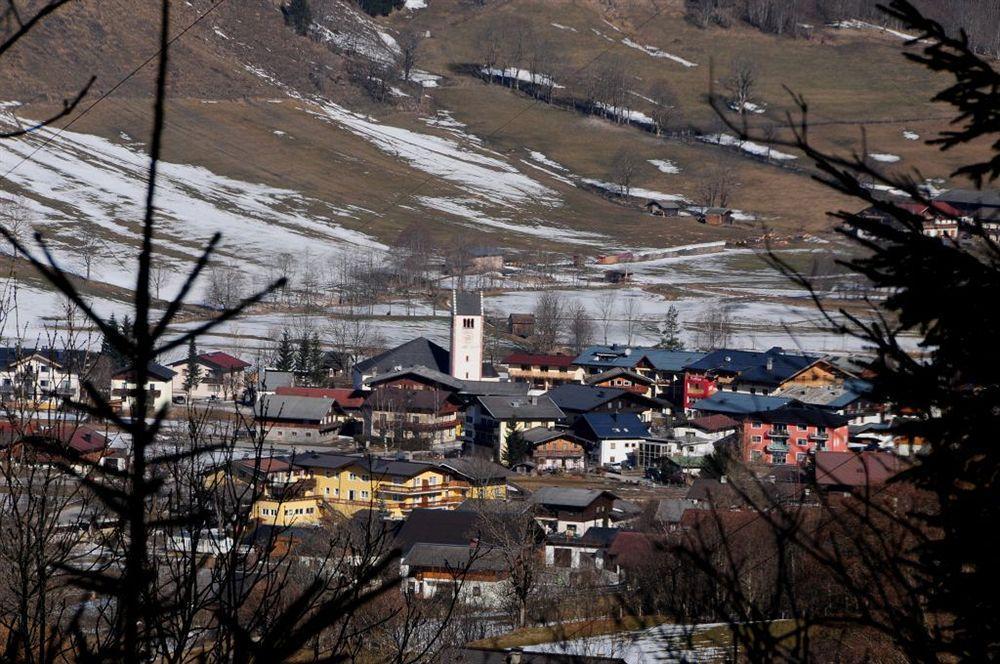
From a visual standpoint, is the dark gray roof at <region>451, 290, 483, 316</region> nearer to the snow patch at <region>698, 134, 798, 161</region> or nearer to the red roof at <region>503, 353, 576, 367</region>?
the red roof at <region>503, 353, 576, 367</region>

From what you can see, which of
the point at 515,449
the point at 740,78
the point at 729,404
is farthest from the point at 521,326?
the point at 740,78

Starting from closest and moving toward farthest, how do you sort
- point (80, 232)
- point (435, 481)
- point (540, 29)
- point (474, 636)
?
point (474, 636), point (435, 481), point (80, 232), point (540, 29)

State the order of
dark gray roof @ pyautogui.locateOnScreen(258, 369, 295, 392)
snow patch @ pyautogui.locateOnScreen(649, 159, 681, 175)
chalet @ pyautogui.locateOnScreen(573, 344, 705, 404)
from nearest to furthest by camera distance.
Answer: dark gray roof @ pyautogui.locateOnScreen(258, 369, 295, 392)
chalet @ pyautogui.locateOnScreen(573, 344, 705, 404)
snow patch @ pyautogui.locateOnScreen(649, 159, 681, 175)

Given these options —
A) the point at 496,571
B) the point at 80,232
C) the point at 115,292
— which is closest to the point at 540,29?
the point at 80,232

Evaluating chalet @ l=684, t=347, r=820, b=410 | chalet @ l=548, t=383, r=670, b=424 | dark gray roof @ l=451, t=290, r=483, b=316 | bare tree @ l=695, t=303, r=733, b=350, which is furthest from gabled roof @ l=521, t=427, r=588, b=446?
bare tree @ l=695, t=303, r=733, b=350

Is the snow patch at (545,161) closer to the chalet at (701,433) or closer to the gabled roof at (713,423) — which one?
the chalet at (701,433)

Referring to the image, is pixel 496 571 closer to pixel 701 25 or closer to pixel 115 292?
pixel 115 292
